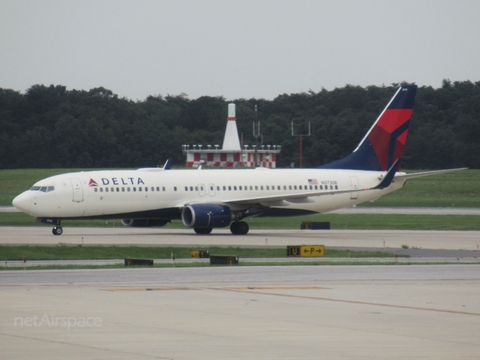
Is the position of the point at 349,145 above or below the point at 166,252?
above

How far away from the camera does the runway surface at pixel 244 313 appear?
1598cm

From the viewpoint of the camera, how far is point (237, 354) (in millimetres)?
15484

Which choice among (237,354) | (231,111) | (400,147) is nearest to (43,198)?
(400,147)

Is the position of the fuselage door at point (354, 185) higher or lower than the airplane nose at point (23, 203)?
higher

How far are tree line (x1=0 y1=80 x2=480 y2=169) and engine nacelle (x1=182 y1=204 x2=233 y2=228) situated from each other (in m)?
70.4

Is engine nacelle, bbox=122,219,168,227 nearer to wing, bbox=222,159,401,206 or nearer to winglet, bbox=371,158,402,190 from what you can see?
wing, bbox=222,159,401,206

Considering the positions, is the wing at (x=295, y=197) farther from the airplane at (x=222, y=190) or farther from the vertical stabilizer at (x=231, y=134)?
the vertical stabilizer at (x=231, y=134)

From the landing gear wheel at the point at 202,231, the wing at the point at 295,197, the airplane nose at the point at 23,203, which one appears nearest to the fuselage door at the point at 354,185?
the wing at the point at 295,197

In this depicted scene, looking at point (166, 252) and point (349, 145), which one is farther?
point (349, 145)

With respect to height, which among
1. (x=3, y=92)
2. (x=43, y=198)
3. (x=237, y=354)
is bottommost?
(x=237, y=354)

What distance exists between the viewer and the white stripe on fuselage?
161 ft

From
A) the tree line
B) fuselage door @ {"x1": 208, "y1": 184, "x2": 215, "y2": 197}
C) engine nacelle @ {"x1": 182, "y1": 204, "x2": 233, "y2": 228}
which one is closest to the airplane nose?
engine nacelle @ {"x1": 182, "y1": 204, "x2": 233, "y2": 228}

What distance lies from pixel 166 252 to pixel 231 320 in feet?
62.4

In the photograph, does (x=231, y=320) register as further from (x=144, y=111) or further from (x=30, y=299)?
(x=144, y=111)
